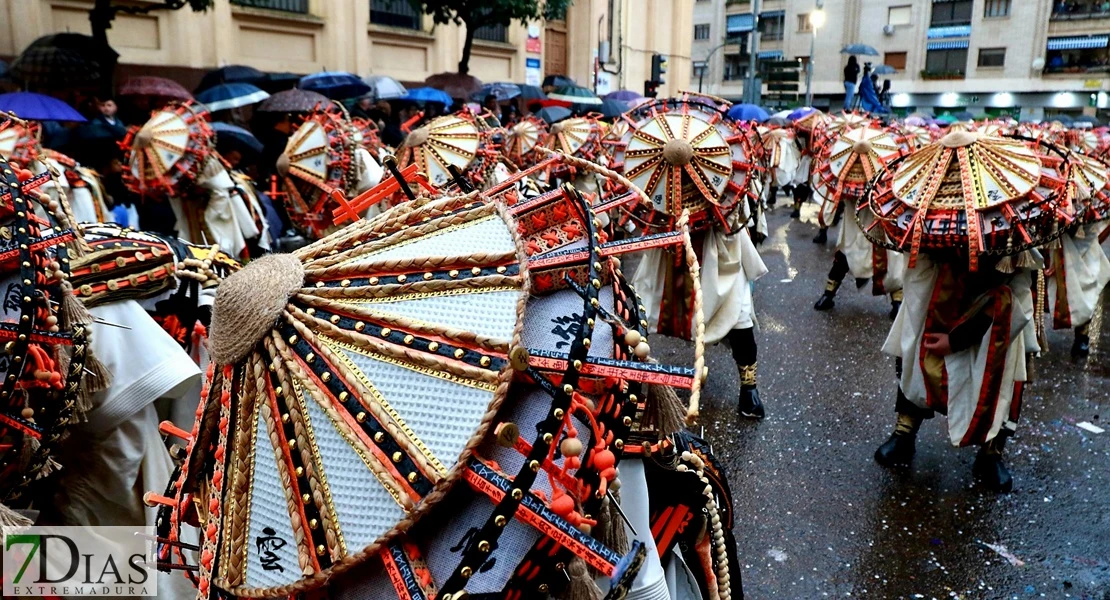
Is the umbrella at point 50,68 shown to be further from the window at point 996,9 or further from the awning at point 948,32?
the window at point 996,9

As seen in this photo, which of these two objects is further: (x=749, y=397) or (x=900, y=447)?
(x=749, y=397)

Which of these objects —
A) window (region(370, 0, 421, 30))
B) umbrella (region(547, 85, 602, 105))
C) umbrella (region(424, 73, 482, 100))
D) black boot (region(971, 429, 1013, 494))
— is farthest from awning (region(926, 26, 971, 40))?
black boot (region(971, 429, 1013, 494))

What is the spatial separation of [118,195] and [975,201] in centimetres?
685

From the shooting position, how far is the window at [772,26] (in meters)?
42.9

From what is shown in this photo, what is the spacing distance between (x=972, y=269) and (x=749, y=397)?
2100 mm

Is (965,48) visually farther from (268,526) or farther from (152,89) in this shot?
(268,526)

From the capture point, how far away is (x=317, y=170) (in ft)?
20.2

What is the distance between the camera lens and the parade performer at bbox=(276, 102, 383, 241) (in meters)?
6.10

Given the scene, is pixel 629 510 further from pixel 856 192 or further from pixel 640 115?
pixel 856 192

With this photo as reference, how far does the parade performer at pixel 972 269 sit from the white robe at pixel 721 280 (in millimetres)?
1148

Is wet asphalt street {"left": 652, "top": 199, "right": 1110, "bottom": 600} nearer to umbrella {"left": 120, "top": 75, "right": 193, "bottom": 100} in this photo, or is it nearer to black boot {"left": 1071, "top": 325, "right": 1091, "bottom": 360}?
black boot {"left": 1071, "top": 325, "right": 1091, "bottom": 360}

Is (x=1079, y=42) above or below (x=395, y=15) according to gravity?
above

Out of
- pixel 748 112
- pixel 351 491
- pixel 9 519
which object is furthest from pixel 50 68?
pixel 748 112

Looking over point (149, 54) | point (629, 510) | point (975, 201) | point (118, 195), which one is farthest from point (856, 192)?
point (149, 54)
